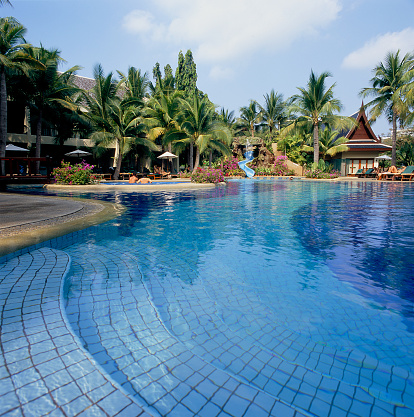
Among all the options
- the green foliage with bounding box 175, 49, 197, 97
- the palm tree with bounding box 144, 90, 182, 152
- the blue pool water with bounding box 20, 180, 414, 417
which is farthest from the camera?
the green foliage with bounding box 175, 49, 197, 97

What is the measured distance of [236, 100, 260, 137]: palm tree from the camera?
1528 inches

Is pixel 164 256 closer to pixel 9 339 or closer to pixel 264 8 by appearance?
pixel 9 339

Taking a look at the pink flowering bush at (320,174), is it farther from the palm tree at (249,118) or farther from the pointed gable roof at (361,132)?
the palm tree at (249,118)

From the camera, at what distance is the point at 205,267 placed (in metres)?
4.47

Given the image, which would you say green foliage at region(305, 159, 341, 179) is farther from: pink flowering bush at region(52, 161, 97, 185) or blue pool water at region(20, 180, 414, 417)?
blue pool water at region(20, 180, 414, 417)

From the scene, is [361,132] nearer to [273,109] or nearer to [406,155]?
[406,155]

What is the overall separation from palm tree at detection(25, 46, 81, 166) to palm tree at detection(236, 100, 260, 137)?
2205cm

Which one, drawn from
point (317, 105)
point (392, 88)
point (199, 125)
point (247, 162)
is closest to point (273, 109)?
point (247, 162)

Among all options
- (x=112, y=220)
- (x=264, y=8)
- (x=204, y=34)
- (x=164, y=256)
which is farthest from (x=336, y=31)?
(x=164, y=256)

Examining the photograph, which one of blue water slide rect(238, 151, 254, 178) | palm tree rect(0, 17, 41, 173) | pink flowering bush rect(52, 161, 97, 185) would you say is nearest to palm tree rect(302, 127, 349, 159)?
blue water slide rect(238, 151, 254, 178)

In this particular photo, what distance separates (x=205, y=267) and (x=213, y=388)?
2570mm

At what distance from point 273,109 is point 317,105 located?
12.1m

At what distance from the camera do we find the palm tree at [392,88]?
83.1 ft

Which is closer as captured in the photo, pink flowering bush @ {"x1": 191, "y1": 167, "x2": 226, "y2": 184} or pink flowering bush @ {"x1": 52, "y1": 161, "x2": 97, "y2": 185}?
pink flowering bush @ {"x1": 52, "y1": 161, "x2": 97, "y2": 185}
